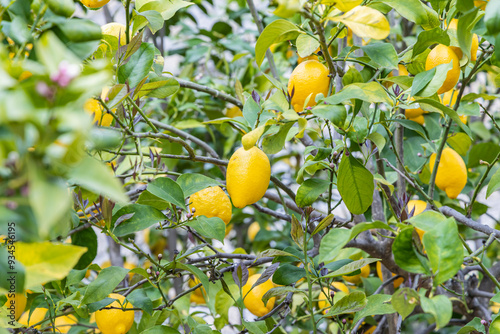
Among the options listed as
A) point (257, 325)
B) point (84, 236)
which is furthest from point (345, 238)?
point (84, 236)

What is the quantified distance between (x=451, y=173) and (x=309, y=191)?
31 centimetres

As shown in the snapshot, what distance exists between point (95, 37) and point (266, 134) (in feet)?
0.87

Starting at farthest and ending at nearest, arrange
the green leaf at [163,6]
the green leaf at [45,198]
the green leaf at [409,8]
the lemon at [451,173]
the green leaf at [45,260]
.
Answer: the lemon at [451,173], the green leaf at [163,6], the green leaf at [409,8], the green leaf at [45,260], the green leaf at [45,198]

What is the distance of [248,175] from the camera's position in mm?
600

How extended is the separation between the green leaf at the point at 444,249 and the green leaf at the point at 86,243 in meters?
0.53

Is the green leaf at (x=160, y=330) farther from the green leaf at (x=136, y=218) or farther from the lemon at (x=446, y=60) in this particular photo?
the lemon at (x=446, y=60)

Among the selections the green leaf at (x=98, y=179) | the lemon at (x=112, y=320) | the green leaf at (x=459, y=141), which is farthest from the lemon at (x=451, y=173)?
the green leaf at (x=98, y=179)

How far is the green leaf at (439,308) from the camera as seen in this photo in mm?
388

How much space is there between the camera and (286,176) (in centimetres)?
161

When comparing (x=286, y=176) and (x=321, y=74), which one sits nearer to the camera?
(x=321, y=74)

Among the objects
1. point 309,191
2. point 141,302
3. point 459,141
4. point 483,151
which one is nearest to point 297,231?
point 309,191

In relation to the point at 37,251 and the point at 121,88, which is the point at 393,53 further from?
the point at 37,251

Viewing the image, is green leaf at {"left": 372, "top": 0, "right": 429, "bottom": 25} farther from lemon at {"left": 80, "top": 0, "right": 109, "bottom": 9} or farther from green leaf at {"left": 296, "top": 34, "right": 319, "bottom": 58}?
lemon at {"left": 80, "top": 0, "right": 109, "bottom": 9}

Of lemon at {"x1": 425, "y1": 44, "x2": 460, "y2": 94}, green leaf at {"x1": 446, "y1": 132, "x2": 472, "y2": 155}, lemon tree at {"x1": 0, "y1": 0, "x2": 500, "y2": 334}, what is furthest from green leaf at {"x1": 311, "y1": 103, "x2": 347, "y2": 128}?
green leaf at {"x1": 446, "y1": 132, "x2": 472, "y2": 155}
